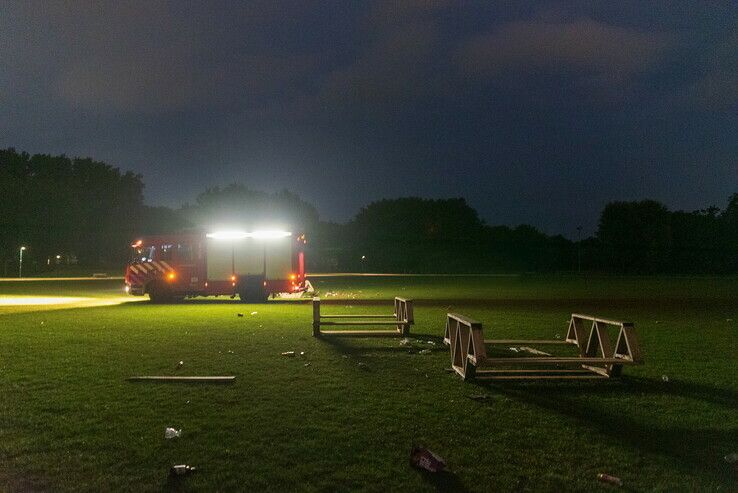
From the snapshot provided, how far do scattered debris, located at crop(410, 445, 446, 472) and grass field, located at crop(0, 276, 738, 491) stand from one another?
9 centimetres

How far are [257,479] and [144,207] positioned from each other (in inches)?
3568

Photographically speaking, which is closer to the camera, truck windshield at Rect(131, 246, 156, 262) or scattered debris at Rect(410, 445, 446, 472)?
scattered debris at Rect(410, 445, 446, 472)

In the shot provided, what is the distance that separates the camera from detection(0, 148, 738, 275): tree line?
73688mm

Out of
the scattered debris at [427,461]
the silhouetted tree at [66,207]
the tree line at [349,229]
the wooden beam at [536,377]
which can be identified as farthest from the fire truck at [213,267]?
the silhouetted tree at [66,207]

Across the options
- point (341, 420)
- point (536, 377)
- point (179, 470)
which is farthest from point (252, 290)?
point (179, 470)

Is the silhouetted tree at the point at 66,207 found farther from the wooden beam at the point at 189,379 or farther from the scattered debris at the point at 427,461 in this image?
the scattered debris at the point at 427,461

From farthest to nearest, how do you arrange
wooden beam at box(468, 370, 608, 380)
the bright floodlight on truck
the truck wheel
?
1. the bright floodlight on truck
2. the truck wheel
3. wooden beam at box(468, 370, 608, 380)

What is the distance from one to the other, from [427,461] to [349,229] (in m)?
111

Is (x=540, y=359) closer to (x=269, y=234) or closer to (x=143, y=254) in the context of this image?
(x=269, y=234)

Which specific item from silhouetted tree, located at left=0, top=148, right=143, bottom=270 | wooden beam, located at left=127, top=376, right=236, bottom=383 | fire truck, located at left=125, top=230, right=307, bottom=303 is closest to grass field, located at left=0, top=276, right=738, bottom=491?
wooden beam, located at left=127, top=376, right=236, bottom=383

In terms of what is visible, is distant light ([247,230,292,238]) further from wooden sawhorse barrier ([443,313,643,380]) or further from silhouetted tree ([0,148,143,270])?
silhouetted tree ([0,148,143,270])

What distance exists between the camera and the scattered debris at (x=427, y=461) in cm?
525

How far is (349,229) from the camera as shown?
116 m

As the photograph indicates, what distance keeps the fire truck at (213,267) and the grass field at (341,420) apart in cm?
1361
